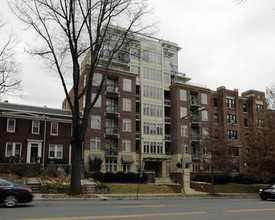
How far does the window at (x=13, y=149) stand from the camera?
3184cm

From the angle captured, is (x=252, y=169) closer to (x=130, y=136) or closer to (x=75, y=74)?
(x=130, y=136)

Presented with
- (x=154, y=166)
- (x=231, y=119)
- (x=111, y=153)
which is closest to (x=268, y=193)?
(x=111, y=153)

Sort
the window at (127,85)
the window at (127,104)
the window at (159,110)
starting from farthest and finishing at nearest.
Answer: the window at (159,110) < the window at (127,85) < the window at (127,104)

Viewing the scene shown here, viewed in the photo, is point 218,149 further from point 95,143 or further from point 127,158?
point 95,143

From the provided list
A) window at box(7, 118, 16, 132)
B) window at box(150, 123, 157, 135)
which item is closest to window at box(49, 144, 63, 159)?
window at box(7, 118, 16, 132)

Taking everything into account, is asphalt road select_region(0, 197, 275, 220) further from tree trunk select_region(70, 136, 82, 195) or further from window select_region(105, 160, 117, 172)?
window select_region(105, 160, 117, 172)

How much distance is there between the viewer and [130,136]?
4138 cm

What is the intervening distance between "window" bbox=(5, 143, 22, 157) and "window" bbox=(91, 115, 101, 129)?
33.6ft

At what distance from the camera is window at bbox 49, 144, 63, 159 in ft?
111

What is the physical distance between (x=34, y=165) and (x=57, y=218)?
20.4 metres

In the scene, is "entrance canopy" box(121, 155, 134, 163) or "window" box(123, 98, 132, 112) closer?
"entrance canopy" box(121, 155, 134, 163)

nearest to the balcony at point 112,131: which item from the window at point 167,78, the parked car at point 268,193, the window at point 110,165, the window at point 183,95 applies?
the window at point 110,165

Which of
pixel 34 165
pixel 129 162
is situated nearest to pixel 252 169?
pixel 129 162

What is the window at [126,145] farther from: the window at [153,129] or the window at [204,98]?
the window at [204,98]
